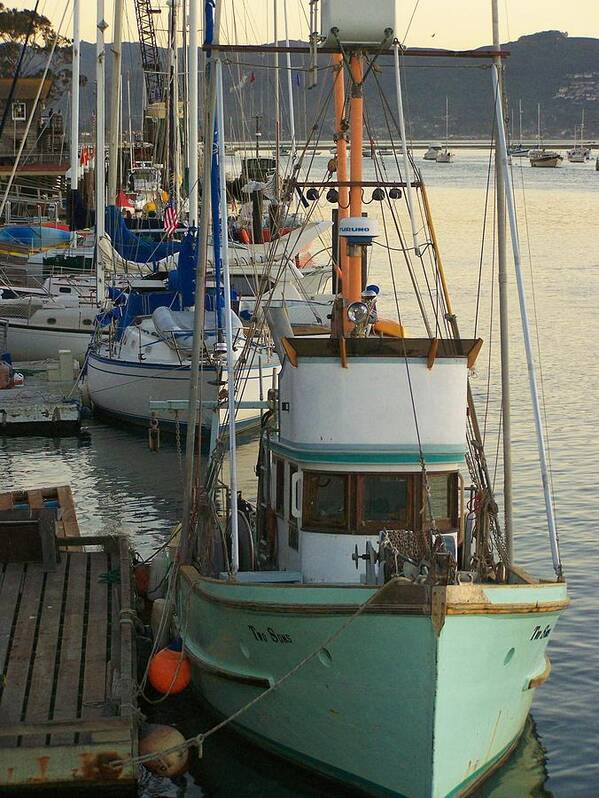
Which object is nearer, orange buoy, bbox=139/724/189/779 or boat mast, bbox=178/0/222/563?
orange buoy, bbox=139/724/189/779

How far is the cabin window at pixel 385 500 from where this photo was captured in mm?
13617

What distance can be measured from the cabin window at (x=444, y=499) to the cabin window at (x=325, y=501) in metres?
0.83

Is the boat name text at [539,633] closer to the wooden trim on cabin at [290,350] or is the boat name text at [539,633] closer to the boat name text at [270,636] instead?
the boat name text at [270,636]

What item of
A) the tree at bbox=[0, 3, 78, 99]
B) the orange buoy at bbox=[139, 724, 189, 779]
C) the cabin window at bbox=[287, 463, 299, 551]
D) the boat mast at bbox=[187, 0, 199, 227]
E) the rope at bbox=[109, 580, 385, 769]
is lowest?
the orange buoy at bbox=[139, 724, 189, 779]

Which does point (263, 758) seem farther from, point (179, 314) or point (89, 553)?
point (179, 314)

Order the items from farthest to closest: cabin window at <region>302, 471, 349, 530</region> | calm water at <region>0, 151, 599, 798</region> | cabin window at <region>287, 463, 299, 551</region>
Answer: cabin window at <region>287, 463, 299, 551</region>, calm water at <region>0, 151, 599, 798</region>, cabin window at <region>302, 471, 349, 530</region>

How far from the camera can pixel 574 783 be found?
14.1 metres

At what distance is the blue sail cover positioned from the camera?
1513 inches

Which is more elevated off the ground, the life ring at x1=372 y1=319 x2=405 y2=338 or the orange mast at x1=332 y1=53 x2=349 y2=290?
the orange mast at x1=332 y1=53 x2=349 y2=290

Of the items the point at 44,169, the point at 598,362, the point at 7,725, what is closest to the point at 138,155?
the point at 44,169

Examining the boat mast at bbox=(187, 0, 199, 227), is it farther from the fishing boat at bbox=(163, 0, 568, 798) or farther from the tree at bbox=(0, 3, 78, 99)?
the tree at bbox=(0, 3, 78, 99)

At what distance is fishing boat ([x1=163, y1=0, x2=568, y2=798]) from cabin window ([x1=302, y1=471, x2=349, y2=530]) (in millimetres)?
14

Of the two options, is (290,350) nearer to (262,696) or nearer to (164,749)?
(262,696)

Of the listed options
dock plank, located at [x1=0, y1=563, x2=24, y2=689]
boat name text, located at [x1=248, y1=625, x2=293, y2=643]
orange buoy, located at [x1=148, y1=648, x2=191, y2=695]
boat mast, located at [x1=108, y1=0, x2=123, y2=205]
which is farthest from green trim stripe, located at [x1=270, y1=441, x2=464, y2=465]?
boat mast, located at [x1=108, y1=0, x2=123, y2=205]
